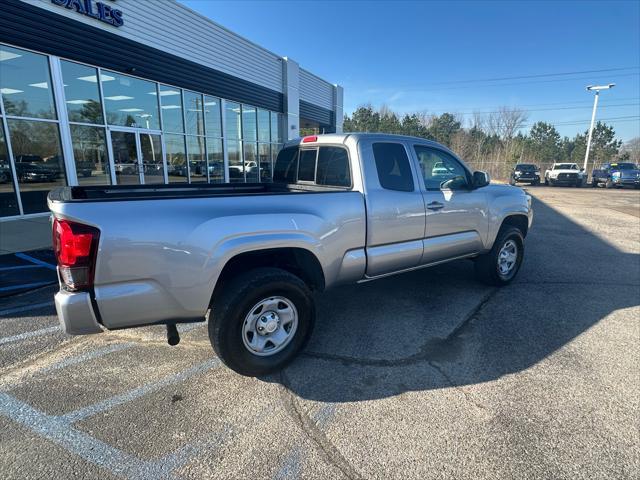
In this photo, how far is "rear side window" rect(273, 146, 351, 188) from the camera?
12.3 ft

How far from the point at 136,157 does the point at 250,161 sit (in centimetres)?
683

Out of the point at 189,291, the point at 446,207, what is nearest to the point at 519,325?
the point at 446,207

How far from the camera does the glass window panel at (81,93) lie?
32.0 ft

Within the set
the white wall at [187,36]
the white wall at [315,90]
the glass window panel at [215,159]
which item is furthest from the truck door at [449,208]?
the white wall at [315,90]

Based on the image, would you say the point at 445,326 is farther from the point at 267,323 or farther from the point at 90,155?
the point at 90,155

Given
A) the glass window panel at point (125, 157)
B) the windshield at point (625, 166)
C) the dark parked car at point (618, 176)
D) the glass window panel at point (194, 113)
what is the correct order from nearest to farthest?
1. the glass window panel at point (125, 157)
2. the glass window panel at point (194, 113)
3. the dark parked car at point (618, 176)
4. the windshield at point (625, 166)

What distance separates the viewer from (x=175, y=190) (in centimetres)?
421

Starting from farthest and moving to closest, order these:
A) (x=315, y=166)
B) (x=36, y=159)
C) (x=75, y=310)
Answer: (x=36, y=159), (x=315, y=166), (x=75, y=310)

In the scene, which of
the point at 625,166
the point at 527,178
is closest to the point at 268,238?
the point at 527,178

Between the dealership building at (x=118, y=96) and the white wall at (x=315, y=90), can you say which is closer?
the dealership building at (x=118, y=96)

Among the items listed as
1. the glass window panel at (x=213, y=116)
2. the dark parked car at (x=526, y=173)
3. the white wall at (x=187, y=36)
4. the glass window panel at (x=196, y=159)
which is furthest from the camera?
the dark parked car at (x=526, y=173)

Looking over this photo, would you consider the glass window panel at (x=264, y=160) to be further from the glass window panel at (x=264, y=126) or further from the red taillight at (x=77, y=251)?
the red taillight at (x=77, y=251)

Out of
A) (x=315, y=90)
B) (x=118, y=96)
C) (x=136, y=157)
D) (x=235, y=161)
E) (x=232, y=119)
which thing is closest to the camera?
(x=118, y=96)

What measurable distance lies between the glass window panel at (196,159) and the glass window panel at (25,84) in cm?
496
